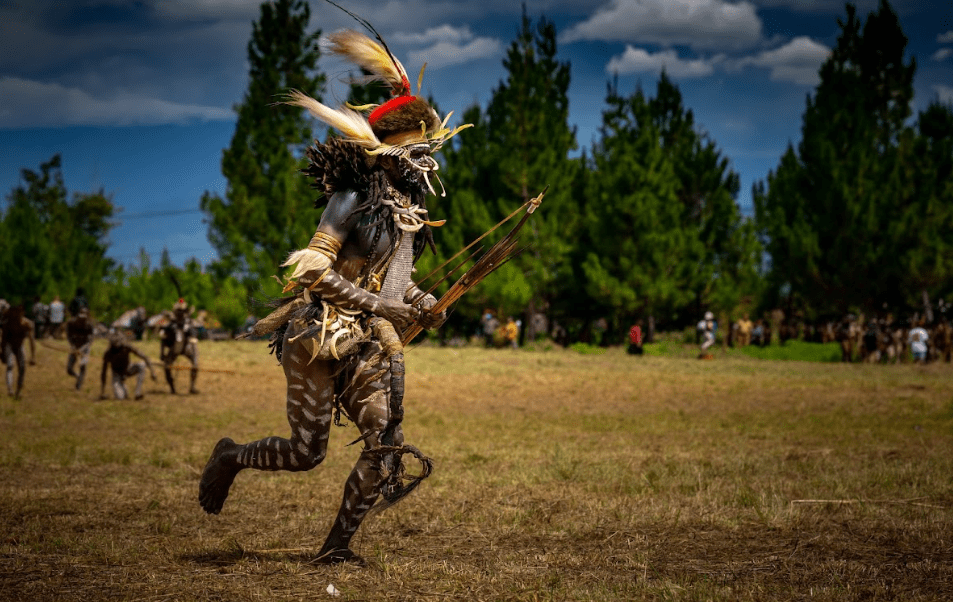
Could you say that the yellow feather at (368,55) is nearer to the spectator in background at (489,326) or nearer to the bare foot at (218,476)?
the bare foot at (218,476)

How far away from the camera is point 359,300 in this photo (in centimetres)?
497

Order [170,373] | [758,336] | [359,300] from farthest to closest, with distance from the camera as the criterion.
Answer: [758,336], [170,373], [359,300]

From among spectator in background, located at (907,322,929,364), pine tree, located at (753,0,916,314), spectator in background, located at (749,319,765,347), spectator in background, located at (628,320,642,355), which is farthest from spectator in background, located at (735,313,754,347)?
spectator in background, located at (907,322,929,364)

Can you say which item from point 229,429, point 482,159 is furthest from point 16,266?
point 229,429

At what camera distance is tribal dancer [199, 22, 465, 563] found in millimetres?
4980

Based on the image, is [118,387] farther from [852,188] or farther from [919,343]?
[852,188]

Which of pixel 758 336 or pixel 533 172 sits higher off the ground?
pixel 533 172

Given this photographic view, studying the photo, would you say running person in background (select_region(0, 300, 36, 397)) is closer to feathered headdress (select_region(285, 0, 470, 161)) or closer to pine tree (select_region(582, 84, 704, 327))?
feathered headdress (select_region(285, 0, 470, 161))

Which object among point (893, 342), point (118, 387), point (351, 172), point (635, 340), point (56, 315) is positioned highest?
point (351, 172)

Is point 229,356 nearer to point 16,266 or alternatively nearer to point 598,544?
point 16,266

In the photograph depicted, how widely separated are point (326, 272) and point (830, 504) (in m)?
4.82

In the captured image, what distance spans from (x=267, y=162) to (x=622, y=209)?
16.7 metres

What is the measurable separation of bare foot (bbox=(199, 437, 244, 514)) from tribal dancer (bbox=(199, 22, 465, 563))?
15 cm

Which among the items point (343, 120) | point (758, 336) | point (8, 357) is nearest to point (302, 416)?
point (343, 120)
